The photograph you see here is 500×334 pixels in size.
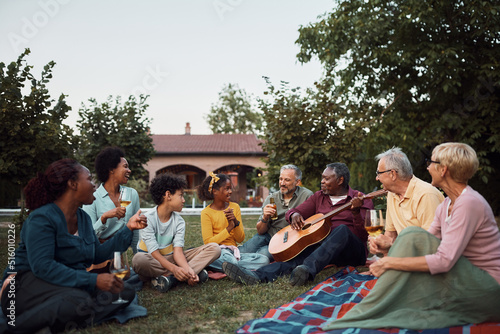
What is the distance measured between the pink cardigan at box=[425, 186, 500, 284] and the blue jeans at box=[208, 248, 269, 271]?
3.10 m

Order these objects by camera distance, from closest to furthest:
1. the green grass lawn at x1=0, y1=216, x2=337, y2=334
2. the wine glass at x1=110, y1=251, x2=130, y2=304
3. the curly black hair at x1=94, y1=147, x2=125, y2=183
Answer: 1. the wine glass at x1=110, y1=251, x2=130, y2=304
2. the green grass lawn at x1=0, y1=216, x2=337, y2=334
3. the curly black hair at x1=94, y1=147, x2=125, y2=183

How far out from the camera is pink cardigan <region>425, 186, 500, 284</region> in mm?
3082

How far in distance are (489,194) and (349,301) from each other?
14.3 m

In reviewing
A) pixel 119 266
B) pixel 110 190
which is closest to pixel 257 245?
pixel 110 190

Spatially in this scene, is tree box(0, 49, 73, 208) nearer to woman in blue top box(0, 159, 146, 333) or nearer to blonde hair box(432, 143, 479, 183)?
woman in blue top box(0, 159, 146, 333)

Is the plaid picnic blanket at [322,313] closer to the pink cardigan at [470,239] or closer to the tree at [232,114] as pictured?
the pink cardigan at [470,239]

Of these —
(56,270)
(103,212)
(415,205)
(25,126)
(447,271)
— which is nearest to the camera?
(447,271)

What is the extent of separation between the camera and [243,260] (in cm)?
600

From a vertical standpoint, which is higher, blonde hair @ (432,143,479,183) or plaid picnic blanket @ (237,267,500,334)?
blonde hair @ (432,143,479,183)

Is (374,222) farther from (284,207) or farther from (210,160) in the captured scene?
(210,160)

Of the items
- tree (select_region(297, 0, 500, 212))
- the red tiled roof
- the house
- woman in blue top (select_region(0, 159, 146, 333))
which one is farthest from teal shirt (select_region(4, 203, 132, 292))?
the red tiled roof

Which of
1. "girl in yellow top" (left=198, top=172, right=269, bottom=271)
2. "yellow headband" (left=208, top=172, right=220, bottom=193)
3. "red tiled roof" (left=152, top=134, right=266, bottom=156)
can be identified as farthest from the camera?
"red tiled roof" (left=152, top=134, right=266, bottom=156)

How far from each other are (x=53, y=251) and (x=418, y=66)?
12689mm

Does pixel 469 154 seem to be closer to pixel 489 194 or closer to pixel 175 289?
pixel 175 289
